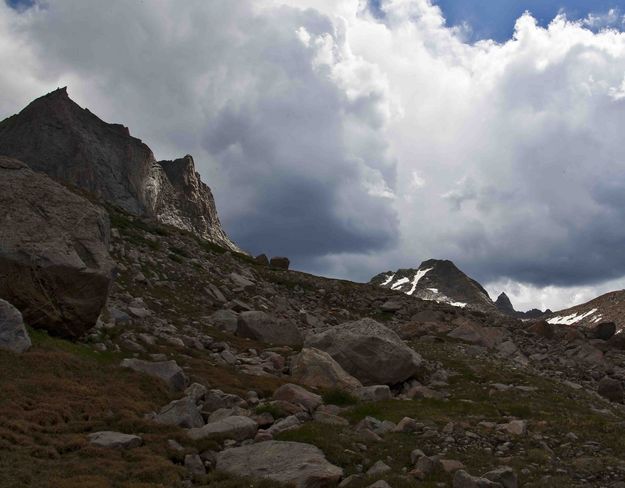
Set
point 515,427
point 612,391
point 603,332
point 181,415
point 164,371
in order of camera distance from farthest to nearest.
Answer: point 603,332 < point 612,391 < point 164,371 < point 515,427 < point 181,415

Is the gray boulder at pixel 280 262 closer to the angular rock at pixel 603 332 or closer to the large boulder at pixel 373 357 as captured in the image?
the angular rock at pixel 603 332

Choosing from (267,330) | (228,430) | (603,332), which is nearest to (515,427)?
(228,430)

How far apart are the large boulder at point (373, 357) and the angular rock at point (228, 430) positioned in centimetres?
1561

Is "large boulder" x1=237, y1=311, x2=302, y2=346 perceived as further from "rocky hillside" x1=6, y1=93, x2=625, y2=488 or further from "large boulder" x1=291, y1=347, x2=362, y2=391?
"large boulder" x1=291, y1=347, x2=362, y2=391

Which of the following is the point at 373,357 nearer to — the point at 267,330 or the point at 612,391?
the point at 267,330

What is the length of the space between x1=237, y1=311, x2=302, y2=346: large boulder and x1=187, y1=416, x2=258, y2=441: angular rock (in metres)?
23.4

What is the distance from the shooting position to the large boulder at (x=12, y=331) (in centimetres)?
2298

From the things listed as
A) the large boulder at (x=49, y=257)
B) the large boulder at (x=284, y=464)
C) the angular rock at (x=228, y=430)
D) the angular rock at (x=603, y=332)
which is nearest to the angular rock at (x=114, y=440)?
the angular rock at (x=228, y=430)

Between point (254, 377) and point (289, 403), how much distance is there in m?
7.45

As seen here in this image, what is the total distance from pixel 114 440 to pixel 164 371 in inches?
366

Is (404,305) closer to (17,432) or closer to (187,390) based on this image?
(187,390)

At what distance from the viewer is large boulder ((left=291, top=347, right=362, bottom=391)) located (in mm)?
31406

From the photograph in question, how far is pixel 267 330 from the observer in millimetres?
43750

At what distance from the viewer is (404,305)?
245ft
